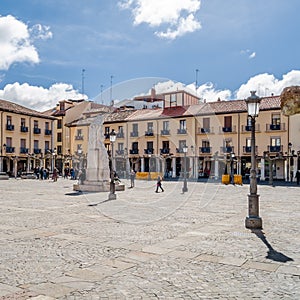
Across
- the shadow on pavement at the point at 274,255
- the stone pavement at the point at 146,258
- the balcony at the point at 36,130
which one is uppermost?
the balcony at the point at 36,130

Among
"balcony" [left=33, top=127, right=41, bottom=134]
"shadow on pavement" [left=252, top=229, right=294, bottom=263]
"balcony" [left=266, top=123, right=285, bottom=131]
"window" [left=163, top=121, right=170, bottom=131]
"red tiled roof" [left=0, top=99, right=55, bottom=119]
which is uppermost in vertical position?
"red tiled roof" [left=0, top=99, right=55, bottom=119]

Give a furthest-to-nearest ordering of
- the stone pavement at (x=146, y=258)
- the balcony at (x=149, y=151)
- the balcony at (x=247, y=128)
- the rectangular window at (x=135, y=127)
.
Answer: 1. the rectangular window at (x=135, y=127)
2. the balcony at (x=149, y=151)
3. the balcony at (x=247, y=128)
4. the stone pavement at (x=146, y=258)

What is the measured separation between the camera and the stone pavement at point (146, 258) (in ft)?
15.5

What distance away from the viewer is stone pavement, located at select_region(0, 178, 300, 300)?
4.71 m

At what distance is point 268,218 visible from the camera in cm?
1117

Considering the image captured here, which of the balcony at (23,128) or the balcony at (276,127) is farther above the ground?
the balcony at (23,128)

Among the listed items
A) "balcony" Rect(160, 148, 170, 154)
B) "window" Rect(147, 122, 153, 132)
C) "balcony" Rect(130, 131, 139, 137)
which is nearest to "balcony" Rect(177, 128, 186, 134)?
"balcony" Rect(160, 148, 170, 154)

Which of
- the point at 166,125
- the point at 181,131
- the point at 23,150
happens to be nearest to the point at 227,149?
the point at 181,131

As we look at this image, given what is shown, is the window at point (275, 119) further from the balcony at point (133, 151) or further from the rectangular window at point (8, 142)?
the rectangular window at point (8, 142)

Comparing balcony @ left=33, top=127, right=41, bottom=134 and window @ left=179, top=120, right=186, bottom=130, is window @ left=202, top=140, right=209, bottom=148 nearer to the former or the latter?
window @ left=179, top=120, right=186, bottom=130

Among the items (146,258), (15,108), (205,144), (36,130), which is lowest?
(146,258)

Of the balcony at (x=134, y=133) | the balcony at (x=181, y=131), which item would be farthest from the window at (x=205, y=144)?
the balcony at (x=134, y=133)

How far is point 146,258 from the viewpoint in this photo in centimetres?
628

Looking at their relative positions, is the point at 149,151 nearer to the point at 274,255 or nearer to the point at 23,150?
the point at 23,150
